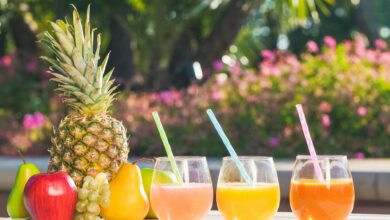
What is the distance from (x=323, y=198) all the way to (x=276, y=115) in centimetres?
485

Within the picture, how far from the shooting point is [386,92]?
24.5 feet

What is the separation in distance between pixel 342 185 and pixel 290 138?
4702mm

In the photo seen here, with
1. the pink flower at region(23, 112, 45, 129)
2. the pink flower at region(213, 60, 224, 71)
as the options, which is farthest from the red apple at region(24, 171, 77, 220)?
the pink flower at region(213, 60, 224, 71)

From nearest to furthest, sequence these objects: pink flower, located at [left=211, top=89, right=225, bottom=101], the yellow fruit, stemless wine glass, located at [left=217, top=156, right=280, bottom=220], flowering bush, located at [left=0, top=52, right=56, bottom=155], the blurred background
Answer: stemless wine glass, located at [left=217, top=156, right=280, bottom=220]
the yellow fruit
the blurred background
pink flower, located at [left=211, top=89, right=225, bottom=101]
flowering bush, located at [left=0, top=52, right=56, bottom=155]

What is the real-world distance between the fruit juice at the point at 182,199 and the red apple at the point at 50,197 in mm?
275

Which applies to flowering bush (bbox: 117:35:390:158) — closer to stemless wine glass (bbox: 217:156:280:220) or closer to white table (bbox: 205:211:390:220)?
white table (bbox: 205:211:390:220)

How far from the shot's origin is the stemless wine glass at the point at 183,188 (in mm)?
2383

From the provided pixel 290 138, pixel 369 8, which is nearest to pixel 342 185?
pixel 290 138

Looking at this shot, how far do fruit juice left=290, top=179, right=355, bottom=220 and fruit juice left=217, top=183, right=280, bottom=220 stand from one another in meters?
0.08

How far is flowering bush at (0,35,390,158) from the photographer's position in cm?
709

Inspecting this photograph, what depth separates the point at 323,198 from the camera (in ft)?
7.78

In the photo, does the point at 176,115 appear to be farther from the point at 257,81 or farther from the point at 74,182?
the point at 74,182

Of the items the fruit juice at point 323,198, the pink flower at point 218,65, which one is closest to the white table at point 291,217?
the fruit juice at point 323,198

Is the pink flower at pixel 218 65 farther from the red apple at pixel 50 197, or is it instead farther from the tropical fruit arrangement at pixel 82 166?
the red apple at pixel 50 197
